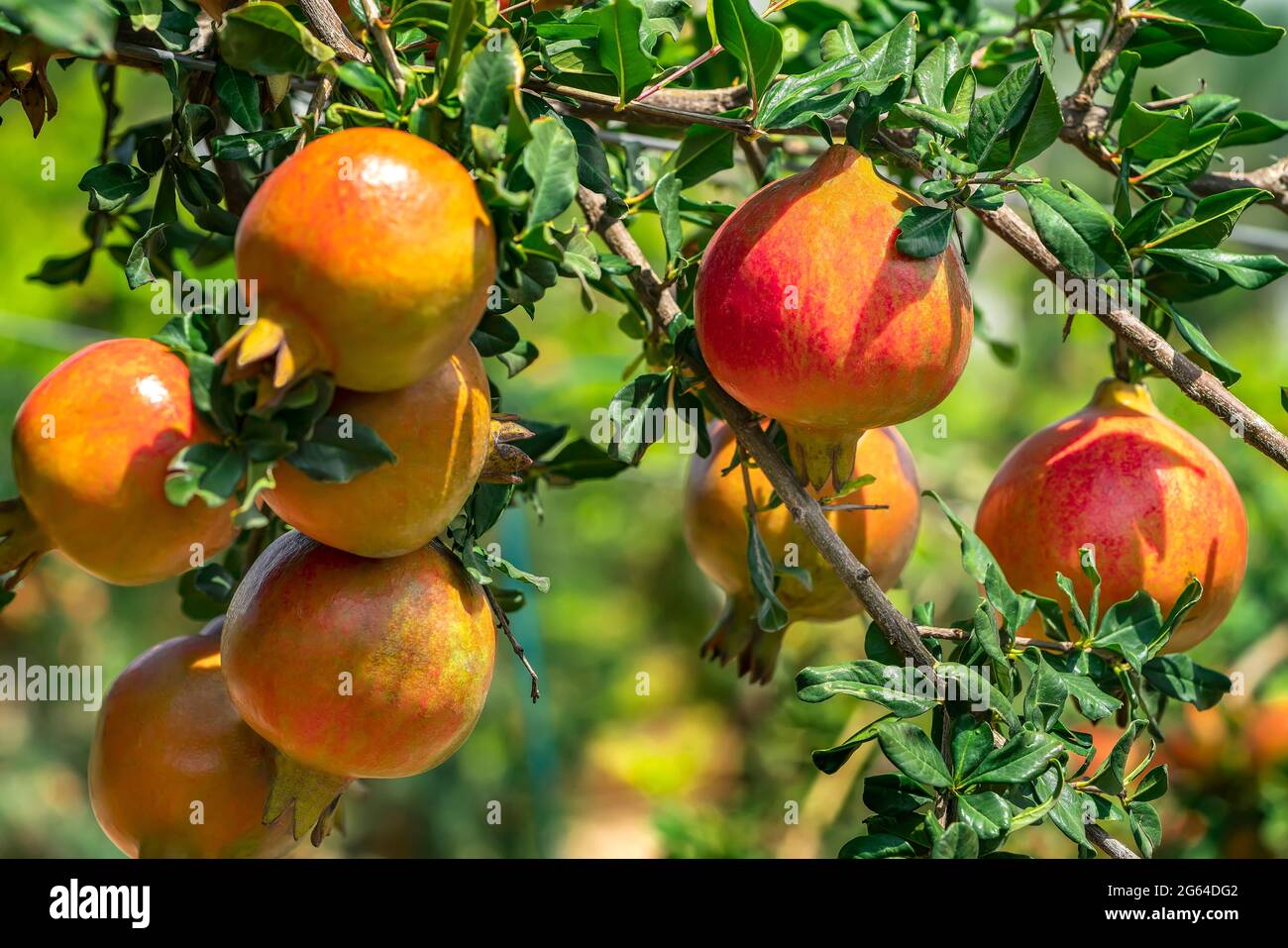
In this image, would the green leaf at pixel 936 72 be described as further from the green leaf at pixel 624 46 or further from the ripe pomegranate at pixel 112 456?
the ripe pomegranate at pixel 112 456

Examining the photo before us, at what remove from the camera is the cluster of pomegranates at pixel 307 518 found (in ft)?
1.80

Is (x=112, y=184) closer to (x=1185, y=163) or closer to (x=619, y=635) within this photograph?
(x=1185, y=163)

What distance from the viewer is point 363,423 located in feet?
1.95

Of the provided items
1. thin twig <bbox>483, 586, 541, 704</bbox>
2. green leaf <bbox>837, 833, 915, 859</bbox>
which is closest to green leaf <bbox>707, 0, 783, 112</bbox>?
thin twig <bbox>483, 586, 541, 704</bbox>

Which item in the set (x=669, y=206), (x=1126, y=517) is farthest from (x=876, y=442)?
(x=669, y=206)

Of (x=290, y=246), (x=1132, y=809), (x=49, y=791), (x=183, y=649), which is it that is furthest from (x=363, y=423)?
(x=49, y=791)

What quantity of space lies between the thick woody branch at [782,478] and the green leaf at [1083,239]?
22 cm

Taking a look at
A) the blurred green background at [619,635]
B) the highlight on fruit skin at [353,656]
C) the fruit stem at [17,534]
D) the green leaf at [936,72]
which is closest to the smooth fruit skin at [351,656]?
the highlight on fruit skin at [353,656]

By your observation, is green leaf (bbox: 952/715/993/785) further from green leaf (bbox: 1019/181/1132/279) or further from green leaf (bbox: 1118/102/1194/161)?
green leaf (bbox: 1118/102/1194/161)

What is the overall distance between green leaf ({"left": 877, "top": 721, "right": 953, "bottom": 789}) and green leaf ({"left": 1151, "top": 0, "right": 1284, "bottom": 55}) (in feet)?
1.96

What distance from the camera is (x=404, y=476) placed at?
63 centimetres
